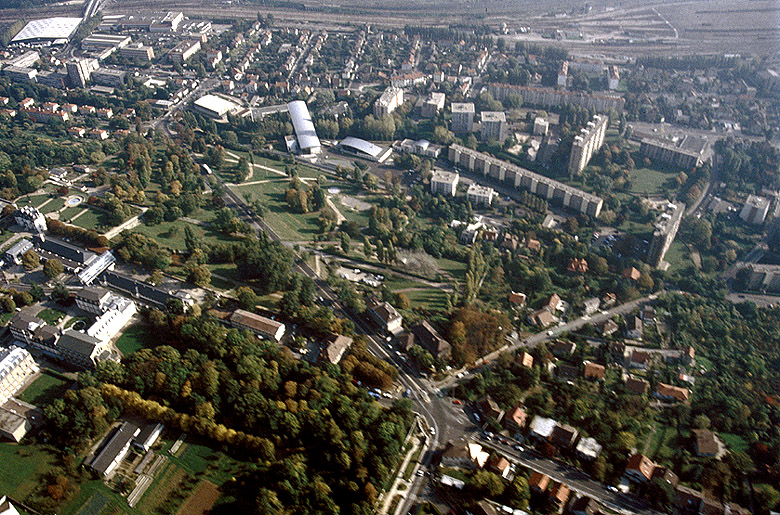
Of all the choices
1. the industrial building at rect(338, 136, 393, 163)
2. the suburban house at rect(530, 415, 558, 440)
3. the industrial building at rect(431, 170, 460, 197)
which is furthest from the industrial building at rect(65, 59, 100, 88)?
the suburban house at rect(530, 415, 558, 440)

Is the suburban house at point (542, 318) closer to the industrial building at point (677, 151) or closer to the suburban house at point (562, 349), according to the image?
the suburban house at point (562, 349)

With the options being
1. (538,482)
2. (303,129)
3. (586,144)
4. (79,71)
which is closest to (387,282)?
(538,482)

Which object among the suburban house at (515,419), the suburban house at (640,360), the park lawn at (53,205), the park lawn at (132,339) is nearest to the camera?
the suburban house at (515,419)

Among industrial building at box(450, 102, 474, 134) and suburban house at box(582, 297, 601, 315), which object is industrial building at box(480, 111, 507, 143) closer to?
industrial building at box(450, 102, 474, 134)

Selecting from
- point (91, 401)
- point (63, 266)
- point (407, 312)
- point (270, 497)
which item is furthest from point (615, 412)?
point (63, 266)

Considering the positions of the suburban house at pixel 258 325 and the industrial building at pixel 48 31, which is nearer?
the suburban house at pixel 258 325

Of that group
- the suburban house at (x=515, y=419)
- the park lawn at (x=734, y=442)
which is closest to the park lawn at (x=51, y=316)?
the suburban house at (x=515, y=419)

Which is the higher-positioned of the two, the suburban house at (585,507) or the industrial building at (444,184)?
the industrial building at (444,184)
